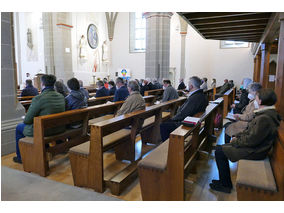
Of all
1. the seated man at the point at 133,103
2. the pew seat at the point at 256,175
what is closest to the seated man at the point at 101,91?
the seated man at the point at 133,103

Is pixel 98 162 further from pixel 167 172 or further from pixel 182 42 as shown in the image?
pixel 182 42

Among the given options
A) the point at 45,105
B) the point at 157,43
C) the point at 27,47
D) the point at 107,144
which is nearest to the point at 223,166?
the point at 107,144

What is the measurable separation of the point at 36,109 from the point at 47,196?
4.11 feet

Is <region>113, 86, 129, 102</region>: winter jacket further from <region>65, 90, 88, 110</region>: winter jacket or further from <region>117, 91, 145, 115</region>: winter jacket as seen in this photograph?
<region>117, 91, 145, 115</region>: winter jacket

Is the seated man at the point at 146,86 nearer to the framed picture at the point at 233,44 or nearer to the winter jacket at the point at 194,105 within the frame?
the winter jacket at the point at 194,105

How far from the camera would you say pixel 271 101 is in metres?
2.37

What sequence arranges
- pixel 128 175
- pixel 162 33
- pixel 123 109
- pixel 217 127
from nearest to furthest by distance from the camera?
pixel 128 175 < pixel 123 109 < pixel 217 127 < pixel 162 33

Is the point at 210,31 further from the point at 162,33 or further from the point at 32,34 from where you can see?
the point at 32,34

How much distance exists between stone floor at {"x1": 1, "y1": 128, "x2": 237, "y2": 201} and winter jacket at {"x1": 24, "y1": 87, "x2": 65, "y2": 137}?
0.55 meters

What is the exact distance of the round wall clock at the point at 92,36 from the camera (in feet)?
48.8

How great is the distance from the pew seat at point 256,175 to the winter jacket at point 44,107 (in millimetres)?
2551

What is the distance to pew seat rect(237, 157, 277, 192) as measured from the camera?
1.99 metres

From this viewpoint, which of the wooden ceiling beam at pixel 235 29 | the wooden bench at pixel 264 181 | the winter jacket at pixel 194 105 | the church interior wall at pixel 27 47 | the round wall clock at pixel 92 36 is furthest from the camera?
the round wall clock at pixel 92 36

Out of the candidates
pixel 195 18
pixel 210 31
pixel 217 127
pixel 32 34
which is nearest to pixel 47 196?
pixel 195 18
